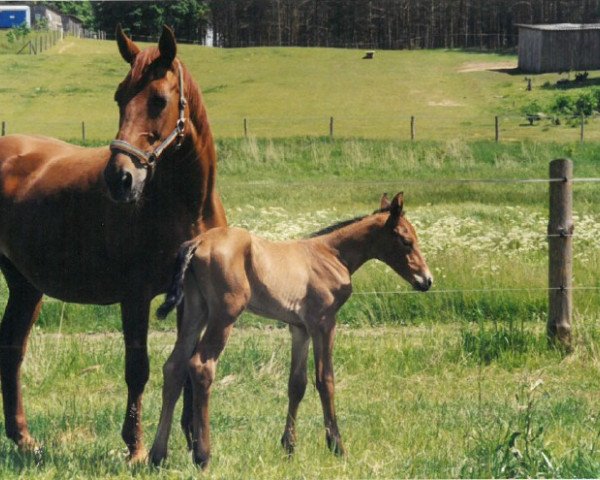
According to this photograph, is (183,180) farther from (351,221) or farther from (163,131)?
(351,221)

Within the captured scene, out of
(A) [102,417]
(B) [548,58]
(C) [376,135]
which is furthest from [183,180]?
(C) [376,135]

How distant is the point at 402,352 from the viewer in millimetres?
8820

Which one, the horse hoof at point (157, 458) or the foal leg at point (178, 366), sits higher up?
the foal leg at point (178, 366)

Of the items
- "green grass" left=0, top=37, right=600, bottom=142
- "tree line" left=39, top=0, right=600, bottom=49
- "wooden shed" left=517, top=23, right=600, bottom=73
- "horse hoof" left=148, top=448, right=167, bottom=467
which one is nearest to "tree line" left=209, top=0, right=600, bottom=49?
"tree line" left=39, top=0, right=600, bottom=49

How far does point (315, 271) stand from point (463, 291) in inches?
150

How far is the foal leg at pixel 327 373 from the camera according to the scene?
6109 mm

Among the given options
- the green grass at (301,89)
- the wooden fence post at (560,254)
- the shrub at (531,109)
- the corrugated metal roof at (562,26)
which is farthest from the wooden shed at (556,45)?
the wooden fence post at (560,254)

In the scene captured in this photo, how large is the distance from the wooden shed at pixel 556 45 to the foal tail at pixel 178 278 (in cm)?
506

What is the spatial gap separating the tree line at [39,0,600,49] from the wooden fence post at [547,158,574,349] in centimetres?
145

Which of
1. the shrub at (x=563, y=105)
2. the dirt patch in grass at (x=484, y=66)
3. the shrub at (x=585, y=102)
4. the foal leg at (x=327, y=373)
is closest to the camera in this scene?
the foal leg at (x=327, y=373)

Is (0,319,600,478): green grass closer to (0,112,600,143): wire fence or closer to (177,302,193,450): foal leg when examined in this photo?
(177,302,193,450): foal leg

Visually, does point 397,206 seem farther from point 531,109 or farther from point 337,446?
point 531,109

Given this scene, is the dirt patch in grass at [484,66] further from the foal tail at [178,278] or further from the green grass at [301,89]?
the foal tail at [178,278]

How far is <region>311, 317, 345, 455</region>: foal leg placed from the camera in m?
6.11
